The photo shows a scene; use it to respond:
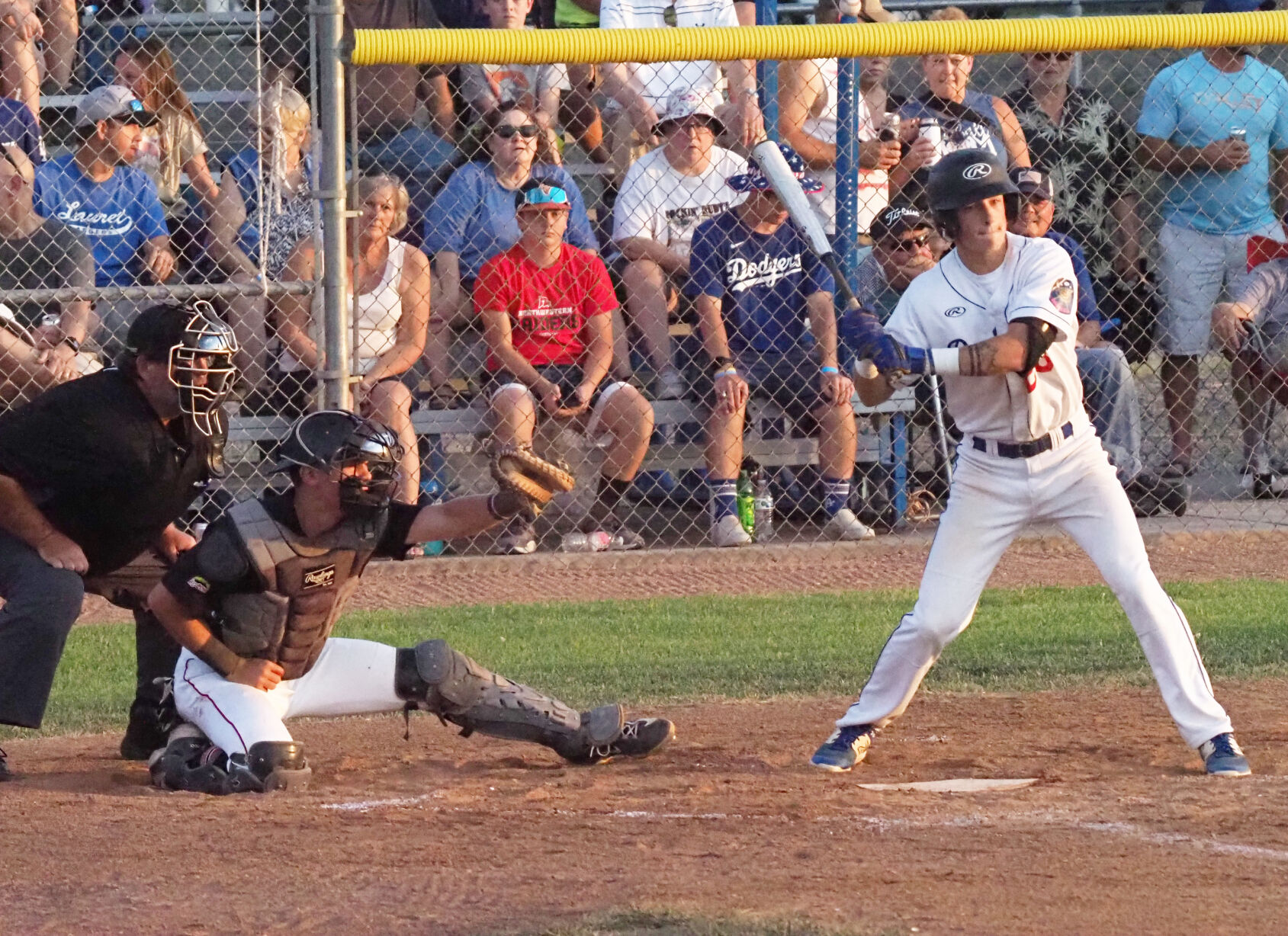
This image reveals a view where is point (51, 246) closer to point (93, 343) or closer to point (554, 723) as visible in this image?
point (93, 343)

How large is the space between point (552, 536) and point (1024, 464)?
4243mm

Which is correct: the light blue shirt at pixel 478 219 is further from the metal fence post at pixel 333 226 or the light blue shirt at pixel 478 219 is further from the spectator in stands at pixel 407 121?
the metal fence post at pixel 333 226

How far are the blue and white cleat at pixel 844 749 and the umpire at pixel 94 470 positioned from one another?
6.96 feet

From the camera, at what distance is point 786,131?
912 cm

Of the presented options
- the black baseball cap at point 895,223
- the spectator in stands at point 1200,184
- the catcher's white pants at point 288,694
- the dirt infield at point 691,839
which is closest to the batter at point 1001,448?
the dirt infield at point 691,839

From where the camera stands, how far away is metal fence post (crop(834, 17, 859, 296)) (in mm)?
8680

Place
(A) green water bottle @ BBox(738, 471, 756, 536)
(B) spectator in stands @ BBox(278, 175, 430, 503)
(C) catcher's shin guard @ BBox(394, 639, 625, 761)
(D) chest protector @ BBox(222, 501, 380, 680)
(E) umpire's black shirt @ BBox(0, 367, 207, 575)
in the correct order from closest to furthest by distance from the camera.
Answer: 1. (D) chest protector @ BBox(222, 501, 380, 680)
2. (C) catcher's shin guard @ BBox(394, 639, 625, 761)
3. (E) umpire's black shirt @ BBox(0, 367, 207, 575)
4. (B) spectator in stands @ BBox(278, 175, 430, 503)
5. (A) green water bottle @ BBox(738, 471, 756, 536)

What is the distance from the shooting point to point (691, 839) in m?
4.27

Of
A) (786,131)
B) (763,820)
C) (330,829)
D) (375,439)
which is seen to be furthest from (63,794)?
(786,131)

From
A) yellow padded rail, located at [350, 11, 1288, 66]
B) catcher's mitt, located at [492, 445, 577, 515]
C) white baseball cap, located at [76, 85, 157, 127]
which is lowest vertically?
catcher's mitt, located at [492, 445, 577, 515]

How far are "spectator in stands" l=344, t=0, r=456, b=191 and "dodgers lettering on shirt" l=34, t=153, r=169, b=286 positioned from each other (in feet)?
4.05

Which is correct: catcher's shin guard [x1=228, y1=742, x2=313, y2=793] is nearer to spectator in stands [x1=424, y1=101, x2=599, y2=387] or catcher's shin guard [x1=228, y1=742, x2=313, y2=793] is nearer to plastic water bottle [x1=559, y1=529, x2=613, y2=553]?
plastic water bottle [x1=559, y1=529, x2=613, y2=553]

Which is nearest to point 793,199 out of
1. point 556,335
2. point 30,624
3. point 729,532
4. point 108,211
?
point 556,335

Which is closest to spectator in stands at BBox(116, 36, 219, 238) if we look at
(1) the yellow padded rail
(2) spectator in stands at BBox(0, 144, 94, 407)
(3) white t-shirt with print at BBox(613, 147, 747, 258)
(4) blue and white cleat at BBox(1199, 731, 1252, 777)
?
(2) spectator in stands at BBox(0, 144, 94, 407)
